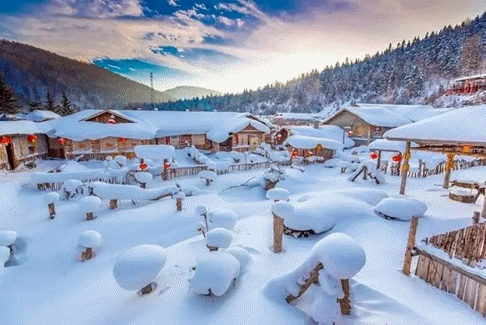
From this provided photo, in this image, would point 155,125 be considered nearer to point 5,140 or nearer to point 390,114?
point 5,140

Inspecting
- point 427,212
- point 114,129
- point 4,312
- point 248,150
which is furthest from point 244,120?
point 4,312

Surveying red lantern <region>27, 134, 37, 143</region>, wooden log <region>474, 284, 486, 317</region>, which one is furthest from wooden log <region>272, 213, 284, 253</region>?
red lantern <region>27, 134, 37, 143</region>

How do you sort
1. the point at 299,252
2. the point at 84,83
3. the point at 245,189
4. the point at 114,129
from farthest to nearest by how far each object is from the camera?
the point at 84,83 → the point at 114,129 → the point at 245,189 → the point at 299,252

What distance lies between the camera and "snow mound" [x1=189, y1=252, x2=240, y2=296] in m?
5.07

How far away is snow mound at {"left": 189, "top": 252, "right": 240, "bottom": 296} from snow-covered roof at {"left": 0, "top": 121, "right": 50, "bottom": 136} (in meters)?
23.4

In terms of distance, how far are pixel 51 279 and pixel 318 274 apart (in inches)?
381

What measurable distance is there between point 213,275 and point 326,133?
28.4 metres

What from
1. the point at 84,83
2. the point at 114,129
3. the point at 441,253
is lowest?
the point at 441,253

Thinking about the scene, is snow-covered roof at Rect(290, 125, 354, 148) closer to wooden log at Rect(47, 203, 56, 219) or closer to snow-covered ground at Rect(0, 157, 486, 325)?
snow-covered ground at Rect(0, 157, 486, 325)

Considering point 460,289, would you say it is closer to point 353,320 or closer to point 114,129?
point 353,320

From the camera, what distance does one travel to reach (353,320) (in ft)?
15.0


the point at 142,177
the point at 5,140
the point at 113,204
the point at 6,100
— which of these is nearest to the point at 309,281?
the point at 113,204

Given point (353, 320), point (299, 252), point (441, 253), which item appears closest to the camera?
point (353, 320)

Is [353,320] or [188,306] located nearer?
[353,320]
